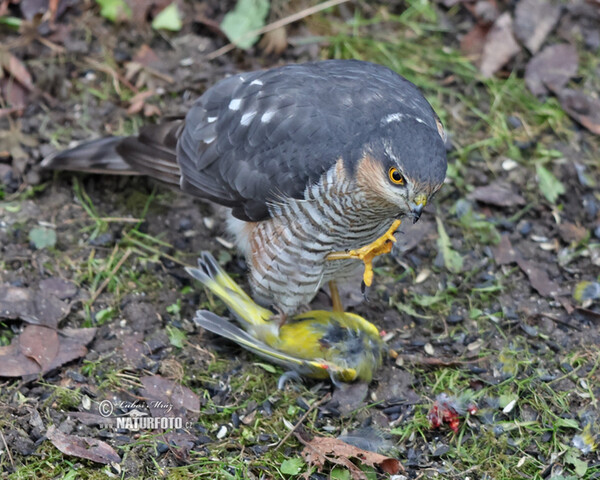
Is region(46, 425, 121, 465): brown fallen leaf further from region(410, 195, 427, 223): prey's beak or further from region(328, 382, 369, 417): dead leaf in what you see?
region(410, 195, 427, 223): prey's beak

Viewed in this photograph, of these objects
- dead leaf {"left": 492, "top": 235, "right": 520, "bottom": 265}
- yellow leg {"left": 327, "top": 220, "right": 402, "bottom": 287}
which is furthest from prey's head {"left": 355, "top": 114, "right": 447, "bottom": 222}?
dead leaf {"left": 492, "top": 235, "right": 520, "bottom": 265}

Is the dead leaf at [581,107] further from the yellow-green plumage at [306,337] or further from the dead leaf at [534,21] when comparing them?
the yellow-green plumage at [306,337]

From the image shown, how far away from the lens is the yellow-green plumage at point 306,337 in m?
4.99

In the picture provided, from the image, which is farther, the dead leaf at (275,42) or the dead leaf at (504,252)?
the dead leaf at (275,42)

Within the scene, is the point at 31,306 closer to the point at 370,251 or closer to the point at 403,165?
the point at 370,251

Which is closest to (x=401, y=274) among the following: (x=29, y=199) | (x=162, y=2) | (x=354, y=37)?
(x=354, y=37)

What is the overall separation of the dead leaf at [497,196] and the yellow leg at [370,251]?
1509 mm

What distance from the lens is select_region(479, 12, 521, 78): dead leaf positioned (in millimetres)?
6875

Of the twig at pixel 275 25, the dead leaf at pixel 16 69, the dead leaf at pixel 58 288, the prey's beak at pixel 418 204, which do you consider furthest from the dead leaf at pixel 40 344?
the twig at pixel 275 25

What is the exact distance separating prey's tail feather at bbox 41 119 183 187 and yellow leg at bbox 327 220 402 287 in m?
1.30

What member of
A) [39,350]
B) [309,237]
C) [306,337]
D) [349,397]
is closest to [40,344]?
[39,350]

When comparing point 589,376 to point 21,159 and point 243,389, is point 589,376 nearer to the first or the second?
point 243,389

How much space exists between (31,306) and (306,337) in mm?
1722

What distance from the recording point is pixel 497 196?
609cm
